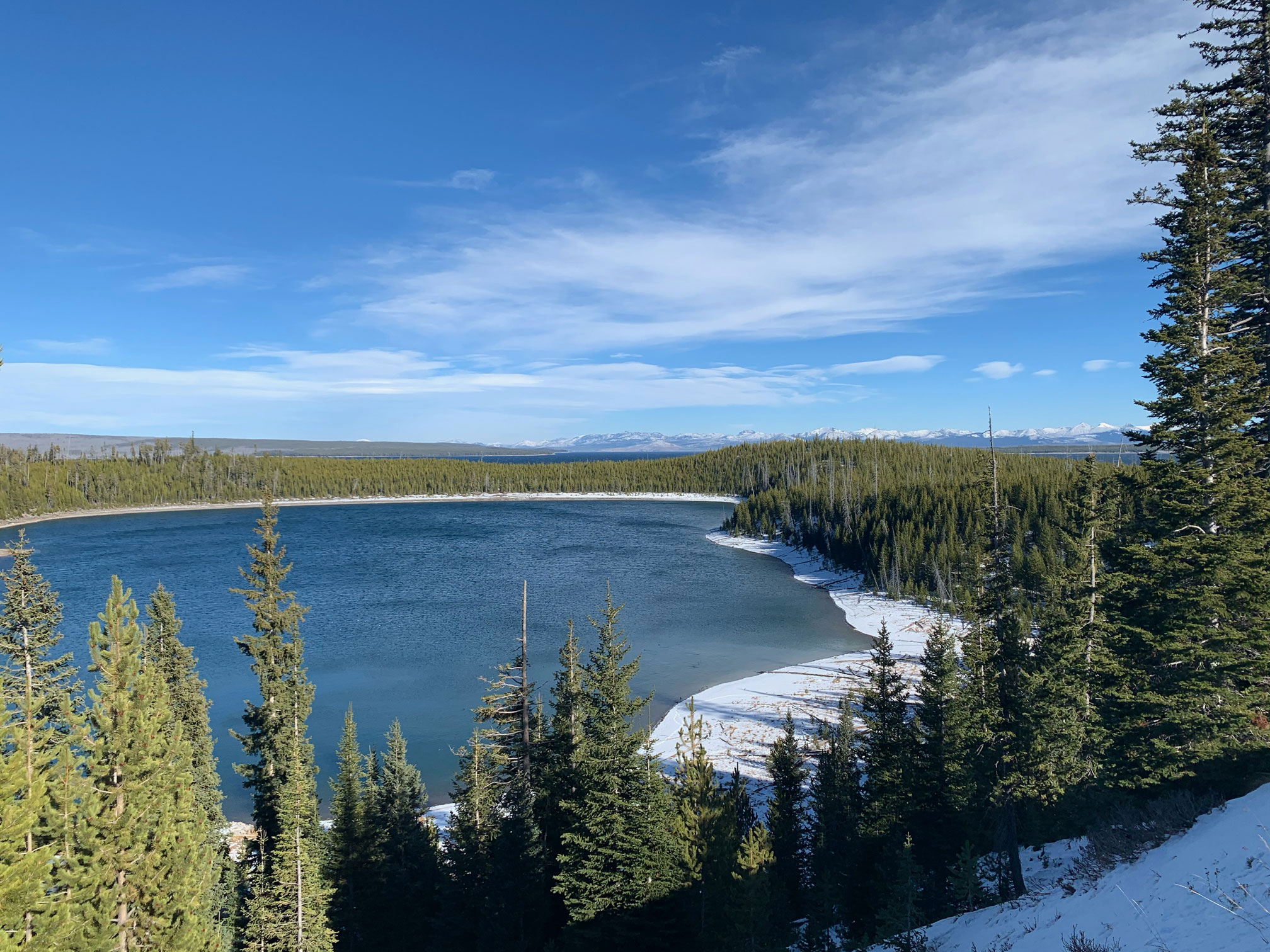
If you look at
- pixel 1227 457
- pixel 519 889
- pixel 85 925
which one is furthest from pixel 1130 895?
pixel 85 925

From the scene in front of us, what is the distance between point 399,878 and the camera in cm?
2408

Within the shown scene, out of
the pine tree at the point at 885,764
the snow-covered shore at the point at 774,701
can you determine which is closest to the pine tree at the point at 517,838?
the snow-covered shore at the point at 774,701

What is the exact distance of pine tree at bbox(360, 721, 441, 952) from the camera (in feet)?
76.7

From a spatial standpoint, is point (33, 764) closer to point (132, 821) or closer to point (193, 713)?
point (132, 821)

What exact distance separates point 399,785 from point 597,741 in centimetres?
1490

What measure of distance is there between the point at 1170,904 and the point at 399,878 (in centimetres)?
2361

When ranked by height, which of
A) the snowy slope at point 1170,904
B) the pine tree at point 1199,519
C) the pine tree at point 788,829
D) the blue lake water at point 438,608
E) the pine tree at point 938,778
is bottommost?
the blue lake water at point 438,608

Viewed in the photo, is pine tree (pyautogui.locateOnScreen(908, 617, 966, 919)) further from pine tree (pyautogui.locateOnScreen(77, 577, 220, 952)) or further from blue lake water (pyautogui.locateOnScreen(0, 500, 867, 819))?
blue lake water (pyautogui.locateOnScreen(0, 500, 867, 819))

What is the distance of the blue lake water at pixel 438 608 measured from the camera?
45.9m

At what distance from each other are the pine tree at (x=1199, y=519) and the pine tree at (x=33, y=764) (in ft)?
74.4

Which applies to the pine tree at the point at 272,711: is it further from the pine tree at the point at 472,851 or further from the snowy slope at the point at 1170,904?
the snowy slope at the point at 1170,904

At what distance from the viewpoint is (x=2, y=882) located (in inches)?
379

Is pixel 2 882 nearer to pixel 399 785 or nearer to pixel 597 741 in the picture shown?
pixel 597 741

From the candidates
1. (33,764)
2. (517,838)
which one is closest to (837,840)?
(517,838)
